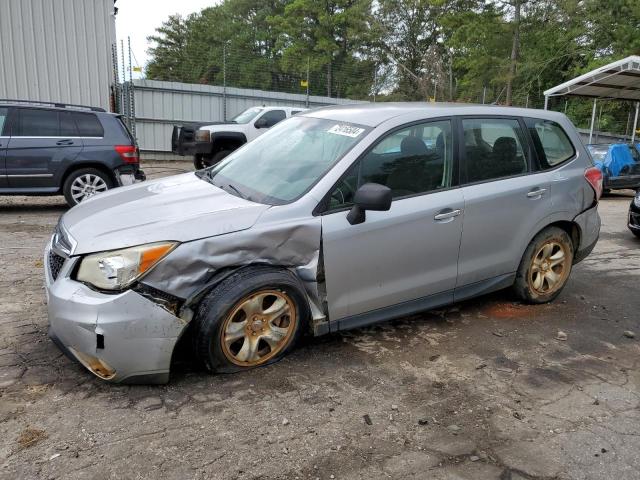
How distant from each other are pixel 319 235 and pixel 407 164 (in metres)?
0.92

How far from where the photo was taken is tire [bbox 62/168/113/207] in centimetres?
812

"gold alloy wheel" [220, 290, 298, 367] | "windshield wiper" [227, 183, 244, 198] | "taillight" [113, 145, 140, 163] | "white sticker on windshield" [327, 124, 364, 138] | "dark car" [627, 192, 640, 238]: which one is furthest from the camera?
"taillight" [113, 145, 140, 163]

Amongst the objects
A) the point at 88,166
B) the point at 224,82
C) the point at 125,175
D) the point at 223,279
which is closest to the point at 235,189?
the point at 223,279

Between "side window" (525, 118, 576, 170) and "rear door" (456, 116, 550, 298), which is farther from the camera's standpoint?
"side window" (525, 118, 576, 170)

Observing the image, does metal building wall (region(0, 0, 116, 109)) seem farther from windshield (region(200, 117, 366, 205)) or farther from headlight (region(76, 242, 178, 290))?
headlight (region(76, 242, 178, 290))

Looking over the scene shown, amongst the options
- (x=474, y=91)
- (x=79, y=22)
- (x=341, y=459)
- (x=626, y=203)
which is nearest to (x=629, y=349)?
(x=341, y=459)

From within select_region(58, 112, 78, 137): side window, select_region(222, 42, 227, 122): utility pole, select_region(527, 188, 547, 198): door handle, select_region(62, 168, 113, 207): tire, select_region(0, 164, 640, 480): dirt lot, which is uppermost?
select_region(222, 42, 227, 122): utility pole

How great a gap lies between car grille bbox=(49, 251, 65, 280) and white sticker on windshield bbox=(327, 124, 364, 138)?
1.98 metres

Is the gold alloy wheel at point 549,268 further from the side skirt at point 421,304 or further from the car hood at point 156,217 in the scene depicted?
the car hood at point 156,217

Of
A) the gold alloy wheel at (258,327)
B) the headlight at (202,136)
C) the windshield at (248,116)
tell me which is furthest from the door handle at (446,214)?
the windshield at (248,116)

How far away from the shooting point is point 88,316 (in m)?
2.79

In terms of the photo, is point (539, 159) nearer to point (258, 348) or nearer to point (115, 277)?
point (258, 348)

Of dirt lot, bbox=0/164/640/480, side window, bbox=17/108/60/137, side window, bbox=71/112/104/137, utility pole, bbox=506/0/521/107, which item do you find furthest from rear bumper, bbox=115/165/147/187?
utility pole, bbox=506/0/521/107

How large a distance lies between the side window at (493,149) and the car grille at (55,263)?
2.84m
